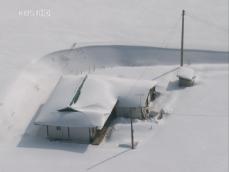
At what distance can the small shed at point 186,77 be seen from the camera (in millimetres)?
32031

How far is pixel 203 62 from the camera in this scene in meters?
35.6

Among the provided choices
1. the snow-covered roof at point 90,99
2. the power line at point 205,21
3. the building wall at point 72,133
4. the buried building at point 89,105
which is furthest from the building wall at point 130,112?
the power line at point 205,21

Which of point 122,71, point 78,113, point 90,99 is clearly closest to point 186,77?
point 122,71

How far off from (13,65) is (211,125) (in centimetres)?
1428

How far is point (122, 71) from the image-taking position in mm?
34156

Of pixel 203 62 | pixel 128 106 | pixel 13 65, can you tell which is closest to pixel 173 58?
pixel 203 62

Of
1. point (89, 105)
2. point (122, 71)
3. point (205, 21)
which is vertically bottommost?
point (89, 105)

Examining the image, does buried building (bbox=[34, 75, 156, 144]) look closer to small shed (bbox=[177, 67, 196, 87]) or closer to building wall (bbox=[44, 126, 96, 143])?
building wall (bbox=[44, 126, 96, 143])

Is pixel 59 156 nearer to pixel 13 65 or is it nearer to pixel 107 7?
pixel 13 65

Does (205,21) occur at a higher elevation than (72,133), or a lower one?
higher

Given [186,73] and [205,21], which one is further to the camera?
[205,21]

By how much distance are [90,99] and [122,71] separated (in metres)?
7.37

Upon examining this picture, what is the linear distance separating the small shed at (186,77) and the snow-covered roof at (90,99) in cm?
293

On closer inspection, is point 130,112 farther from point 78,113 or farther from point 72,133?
point 72,133
